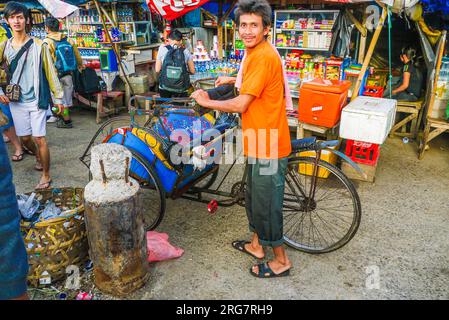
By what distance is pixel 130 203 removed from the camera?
2787mm

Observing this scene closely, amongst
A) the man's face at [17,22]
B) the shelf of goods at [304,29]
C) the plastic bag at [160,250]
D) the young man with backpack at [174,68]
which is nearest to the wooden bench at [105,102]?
the young man with backpack at [174,68]

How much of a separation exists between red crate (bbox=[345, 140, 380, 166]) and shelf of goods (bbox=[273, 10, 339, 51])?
2.65 metres

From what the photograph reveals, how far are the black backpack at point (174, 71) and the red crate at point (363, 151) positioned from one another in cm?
285

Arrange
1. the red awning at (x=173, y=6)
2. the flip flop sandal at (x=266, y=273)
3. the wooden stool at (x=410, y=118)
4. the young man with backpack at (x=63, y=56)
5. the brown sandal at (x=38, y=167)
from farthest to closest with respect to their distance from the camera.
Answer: the young man with backpack at (x=63, y=56) → the wooden stool at (x=410, y=118) → the red awning at (x=173, y=6) → the brown sandal at (x=38, y=167) → the flip flop sandal at (x=266, y=273)

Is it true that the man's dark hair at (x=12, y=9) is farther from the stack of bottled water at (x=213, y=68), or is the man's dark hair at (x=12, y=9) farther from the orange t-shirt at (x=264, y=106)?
the stack of bottled water at (x=213, y=68)

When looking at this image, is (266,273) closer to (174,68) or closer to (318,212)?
(318,212)

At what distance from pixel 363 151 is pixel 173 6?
399 centimetres

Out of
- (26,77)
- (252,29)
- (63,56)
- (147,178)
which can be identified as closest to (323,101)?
(252,29)

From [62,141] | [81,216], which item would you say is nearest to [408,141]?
[81,216]

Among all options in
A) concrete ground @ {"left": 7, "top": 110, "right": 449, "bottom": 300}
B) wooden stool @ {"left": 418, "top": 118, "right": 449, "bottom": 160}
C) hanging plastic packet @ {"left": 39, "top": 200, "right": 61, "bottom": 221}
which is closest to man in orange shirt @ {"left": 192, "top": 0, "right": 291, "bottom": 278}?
concrete ground @ {"left": 7, "top": 110, "right": 449, "bottom": 300}

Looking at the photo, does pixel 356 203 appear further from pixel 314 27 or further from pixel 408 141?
pixel 314 27

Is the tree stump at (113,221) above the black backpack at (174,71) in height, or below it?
below

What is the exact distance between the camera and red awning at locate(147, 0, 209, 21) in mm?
6258

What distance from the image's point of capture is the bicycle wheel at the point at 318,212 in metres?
3.28
